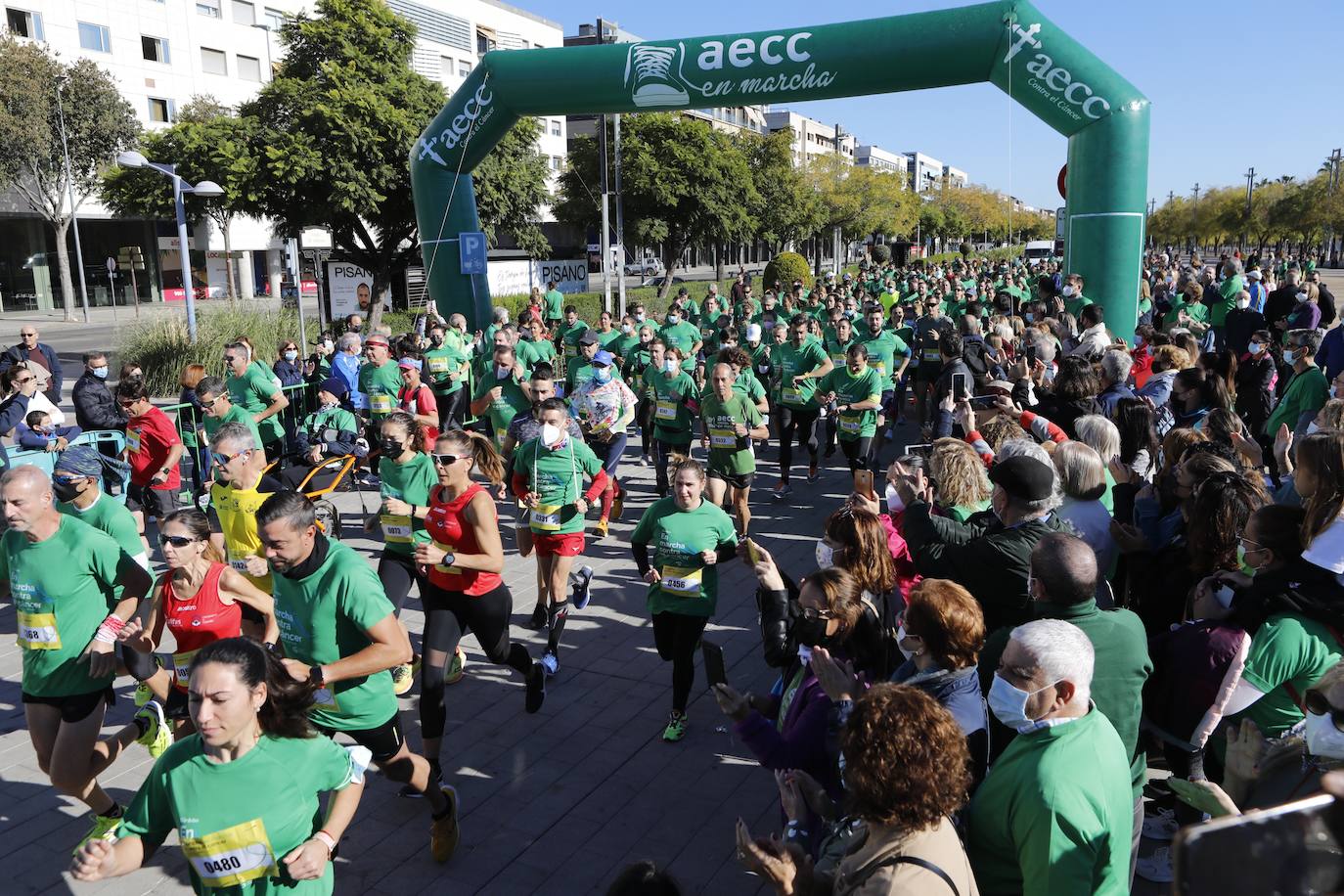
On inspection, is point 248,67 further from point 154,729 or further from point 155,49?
point 154,729

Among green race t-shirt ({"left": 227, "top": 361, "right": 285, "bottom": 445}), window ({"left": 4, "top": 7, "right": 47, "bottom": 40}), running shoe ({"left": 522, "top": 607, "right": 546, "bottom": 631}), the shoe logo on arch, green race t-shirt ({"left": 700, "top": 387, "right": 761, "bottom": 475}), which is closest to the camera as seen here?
running shoe ({"left": 522, "top": 607, "right": 546, "bottom": 631})

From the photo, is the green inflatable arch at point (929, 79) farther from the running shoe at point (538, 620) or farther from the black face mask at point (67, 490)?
the black face mask at point (67, 490)

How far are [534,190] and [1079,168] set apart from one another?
2004 centimetres

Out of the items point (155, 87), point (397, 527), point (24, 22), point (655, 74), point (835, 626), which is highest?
point (24, 22)

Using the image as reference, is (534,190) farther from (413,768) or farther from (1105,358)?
(413,768)

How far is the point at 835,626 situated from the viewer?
133 inches

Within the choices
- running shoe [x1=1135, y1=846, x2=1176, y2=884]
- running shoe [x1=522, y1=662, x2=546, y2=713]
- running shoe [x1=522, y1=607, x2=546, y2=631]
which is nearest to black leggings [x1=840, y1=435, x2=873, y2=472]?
running shoe [x1=522, y1=607, x2=546, y2=631]

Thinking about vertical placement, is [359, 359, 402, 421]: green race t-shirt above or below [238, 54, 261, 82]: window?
below

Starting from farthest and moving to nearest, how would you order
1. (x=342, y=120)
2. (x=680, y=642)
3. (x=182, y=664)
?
1. (x=342, y=120)
2. (x=680, y=642)
3. (x=182, y=664)

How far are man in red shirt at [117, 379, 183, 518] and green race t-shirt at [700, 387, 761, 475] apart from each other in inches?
181

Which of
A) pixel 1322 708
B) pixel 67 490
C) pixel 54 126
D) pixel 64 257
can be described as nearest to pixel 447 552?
pixel 67 490

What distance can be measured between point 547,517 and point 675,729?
183cm

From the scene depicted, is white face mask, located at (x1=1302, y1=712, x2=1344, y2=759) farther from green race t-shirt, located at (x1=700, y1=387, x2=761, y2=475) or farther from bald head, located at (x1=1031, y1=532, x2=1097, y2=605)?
green race t-shirt, located at (x1=700, y1=387, x2=761, y2=475)

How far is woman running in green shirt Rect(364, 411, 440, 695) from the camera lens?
18.3 ft
